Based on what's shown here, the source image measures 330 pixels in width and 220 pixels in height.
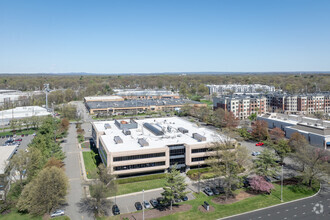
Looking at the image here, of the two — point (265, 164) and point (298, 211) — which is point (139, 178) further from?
point (298, 211)

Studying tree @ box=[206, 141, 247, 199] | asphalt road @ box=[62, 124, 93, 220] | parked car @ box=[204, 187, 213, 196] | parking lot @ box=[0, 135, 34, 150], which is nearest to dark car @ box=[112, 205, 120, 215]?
asphalt road @ box=[62, 124, 93, 220]

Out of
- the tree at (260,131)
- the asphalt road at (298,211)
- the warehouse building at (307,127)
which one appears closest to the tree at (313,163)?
the asphalt road at (298,211)

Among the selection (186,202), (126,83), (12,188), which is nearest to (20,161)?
(12,188)

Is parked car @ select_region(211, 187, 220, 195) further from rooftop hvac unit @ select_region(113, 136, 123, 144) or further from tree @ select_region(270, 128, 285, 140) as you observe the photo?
tree @ select_region(270, 128, 285, 140)

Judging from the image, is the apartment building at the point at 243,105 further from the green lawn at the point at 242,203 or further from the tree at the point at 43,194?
the tree at the point at 43,194

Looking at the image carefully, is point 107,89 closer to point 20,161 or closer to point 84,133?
point 84,133

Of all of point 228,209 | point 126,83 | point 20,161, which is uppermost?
point 126,83

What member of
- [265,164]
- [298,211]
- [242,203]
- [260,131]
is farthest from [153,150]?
[260,131]
